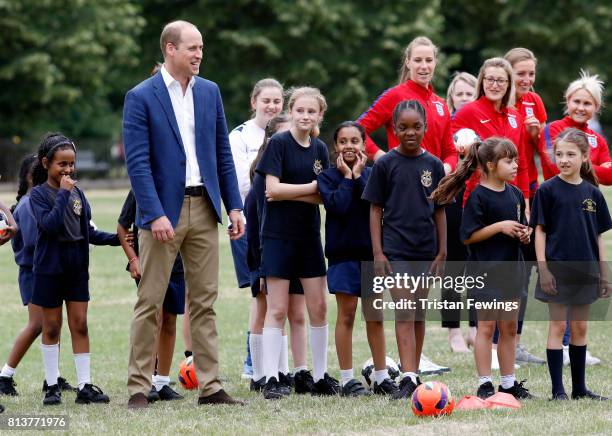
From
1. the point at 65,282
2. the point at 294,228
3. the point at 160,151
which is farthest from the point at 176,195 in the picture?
the point at 65,282

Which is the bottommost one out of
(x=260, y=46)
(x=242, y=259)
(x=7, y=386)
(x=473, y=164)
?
(x=7, y=386)

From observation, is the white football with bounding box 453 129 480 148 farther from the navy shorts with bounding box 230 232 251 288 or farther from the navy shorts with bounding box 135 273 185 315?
the navy shorts with bounding box 135 273 185 315

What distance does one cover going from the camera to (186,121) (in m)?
7.26

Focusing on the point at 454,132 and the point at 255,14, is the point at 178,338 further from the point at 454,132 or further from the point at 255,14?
the point at 255,14

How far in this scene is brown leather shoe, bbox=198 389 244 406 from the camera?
23.7 ft

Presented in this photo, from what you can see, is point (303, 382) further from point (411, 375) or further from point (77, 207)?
point (77, 207)

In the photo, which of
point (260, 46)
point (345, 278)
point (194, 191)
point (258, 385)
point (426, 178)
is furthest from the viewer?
point (260, 46)

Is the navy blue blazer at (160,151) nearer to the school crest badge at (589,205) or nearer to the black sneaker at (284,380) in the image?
the black sneaker at (284,380)

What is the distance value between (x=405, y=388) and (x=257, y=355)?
4.41 ft

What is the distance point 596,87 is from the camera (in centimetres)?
874

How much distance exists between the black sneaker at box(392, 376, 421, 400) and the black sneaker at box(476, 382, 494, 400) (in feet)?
1.29

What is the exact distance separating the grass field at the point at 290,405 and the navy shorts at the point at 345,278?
700 millimetres

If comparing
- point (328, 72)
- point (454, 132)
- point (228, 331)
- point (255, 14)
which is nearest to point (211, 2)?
point (255, 14)

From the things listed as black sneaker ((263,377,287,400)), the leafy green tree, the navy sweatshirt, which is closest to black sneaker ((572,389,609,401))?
the navy sweatshirt
